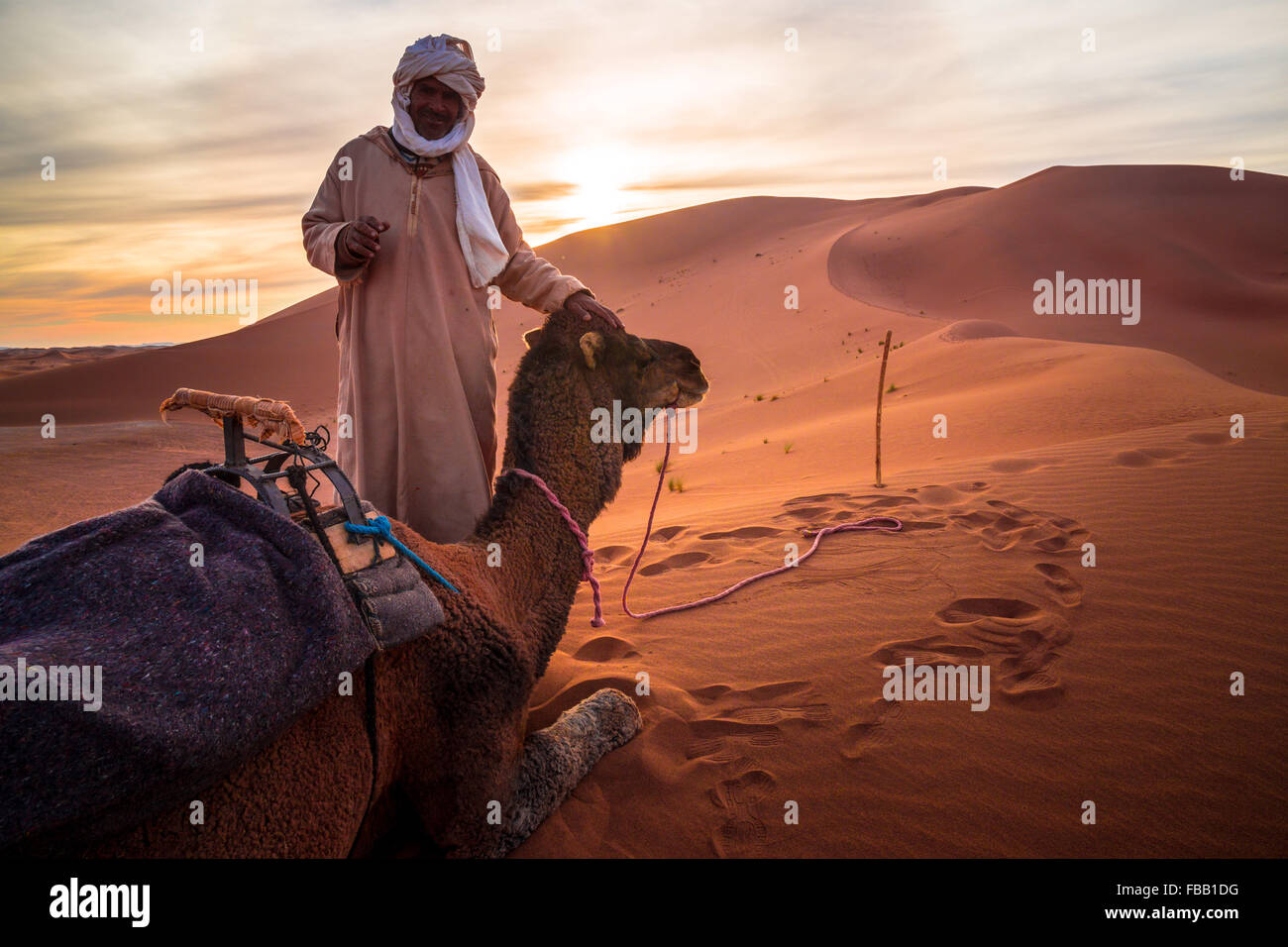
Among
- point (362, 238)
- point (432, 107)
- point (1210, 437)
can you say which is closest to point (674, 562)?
point (362, 238)

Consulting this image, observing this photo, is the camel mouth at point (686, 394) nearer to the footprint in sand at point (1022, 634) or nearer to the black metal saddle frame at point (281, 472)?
the black metal saddle frame at point (281, 472)

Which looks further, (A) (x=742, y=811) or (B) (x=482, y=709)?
(A) (x=742, y=811)

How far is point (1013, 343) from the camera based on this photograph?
15.7 metres

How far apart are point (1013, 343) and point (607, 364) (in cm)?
1471

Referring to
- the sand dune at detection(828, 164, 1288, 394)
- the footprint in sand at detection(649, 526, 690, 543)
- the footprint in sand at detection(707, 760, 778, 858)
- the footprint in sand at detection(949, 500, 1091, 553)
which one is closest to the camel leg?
the footprint in sand at detection(707, 760, 778, 858)

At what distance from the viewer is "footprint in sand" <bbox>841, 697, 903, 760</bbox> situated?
3.39m

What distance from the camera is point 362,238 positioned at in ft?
12.2

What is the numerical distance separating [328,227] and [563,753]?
2.99m

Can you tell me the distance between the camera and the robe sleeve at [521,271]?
13.7 ft

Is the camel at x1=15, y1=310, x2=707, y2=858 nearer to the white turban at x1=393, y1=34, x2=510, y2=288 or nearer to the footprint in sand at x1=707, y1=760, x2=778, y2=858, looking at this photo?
the footprint in sand at x1=707, y1=760, x2=778, y2=858

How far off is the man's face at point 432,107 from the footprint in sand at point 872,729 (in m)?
3.87

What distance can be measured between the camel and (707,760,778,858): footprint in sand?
1.85 feet
